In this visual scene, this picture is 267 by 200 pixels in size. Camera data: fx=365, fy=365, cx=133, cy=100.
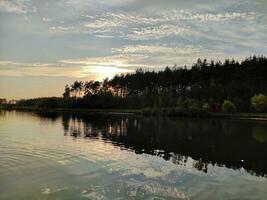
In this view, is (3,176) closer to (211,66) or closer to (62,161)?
(62,161)

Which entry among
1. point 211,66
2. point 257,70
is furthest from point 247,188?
point 211,66

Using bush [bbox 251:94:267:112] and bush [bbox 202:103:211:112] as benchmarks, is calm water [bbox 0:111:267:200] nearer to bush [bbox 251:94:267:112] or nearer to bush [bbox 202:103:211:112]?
bush [bbox 251:94:267:112]

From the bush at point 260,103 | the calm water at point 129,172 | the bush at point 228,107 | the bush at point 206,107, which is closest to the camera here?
the calm water at point 129,172

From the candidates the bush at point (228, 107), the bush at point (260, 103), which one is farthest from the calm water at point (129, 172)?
the bush at point (228, 107)

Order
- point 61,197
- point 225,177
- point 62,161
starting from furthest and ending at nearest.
Answer: point 62,161
point 225,177
point 61,197

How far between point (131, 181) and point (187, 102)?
98.7m

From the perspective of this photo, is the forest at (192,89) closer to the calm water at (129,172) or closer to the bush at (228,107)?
the bush at (228,107)

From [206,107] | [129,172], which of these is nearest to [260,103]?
[206,107]

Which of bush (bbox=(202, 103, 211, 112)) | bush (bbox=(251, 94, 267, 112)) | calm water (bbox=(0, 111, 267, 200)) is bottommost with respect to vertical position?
calm water (bbox=(0, 111, 267, 200))

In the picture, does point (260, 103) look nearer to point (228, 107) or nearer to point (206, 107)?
point (228, 107)

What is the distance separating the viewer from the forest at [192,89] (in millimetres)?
111750

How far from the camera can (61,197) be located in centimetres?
1508

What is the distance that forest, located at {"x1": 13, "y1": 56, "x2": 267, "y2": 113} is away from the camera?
111750 mm

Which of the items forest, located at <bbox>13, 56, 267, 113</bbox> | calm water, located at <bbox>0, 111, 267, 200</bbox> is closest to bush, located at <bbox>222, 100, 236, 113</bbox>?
forest, located at <bbox>13, 56, 267, 113</bbox>
